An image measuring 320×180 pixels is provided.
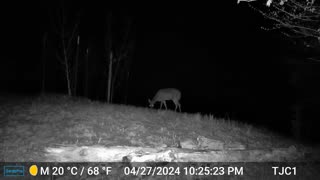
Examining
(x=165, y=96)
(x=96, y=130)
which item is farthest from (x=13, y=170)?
(x=165, y=96)

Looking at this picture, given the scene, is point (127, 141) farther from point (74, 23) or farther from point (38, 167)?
point (74, 23)

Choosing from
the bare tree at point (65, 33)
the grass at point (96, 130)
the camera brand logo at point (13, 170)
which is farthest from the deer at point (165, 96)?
the camera brand logo at point (13, 170)

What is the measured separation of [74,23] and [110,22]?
3.13 metres

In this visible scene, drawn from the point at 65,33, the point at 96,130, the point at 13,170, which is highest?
the point at 65,33

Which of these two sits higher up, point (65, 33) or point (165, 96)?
point (65, 33)

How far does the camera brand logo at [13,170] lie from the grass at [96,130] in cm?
35

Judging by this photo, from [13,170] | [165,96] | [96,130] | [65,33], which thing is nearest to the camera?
[13,170]

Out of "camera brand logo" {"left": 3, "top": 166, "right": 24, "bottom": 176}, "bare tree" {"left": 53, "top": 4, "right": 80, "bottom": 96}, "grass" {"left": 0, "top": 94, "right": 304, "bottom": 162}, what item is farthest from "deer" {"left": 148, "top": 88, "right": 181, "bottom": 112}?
"camera brand logo" {"left": 3, "top": 166, "right": 24, "bottom": 176}

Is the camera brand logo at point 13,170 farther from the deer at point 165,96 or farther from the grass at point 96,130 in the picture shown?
the deer at point 165,96

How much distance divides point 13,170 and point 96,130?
9.90ft

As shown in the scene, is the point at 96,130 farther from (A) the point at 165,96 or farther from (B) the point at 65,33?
(B) the point at 65,33

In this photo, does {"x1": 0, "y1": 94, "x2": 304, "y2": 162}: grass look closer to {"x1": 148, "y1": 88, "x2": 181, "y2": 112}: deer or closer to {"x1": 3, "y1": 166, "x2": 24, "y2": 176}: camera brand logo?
{"x1": 3, "y1": 166, "x2": 24, "y2": 176}: camera brand logo

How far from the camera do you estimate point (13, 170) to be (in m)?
6.60

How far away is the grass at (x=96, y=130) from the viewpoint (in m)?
7.95
